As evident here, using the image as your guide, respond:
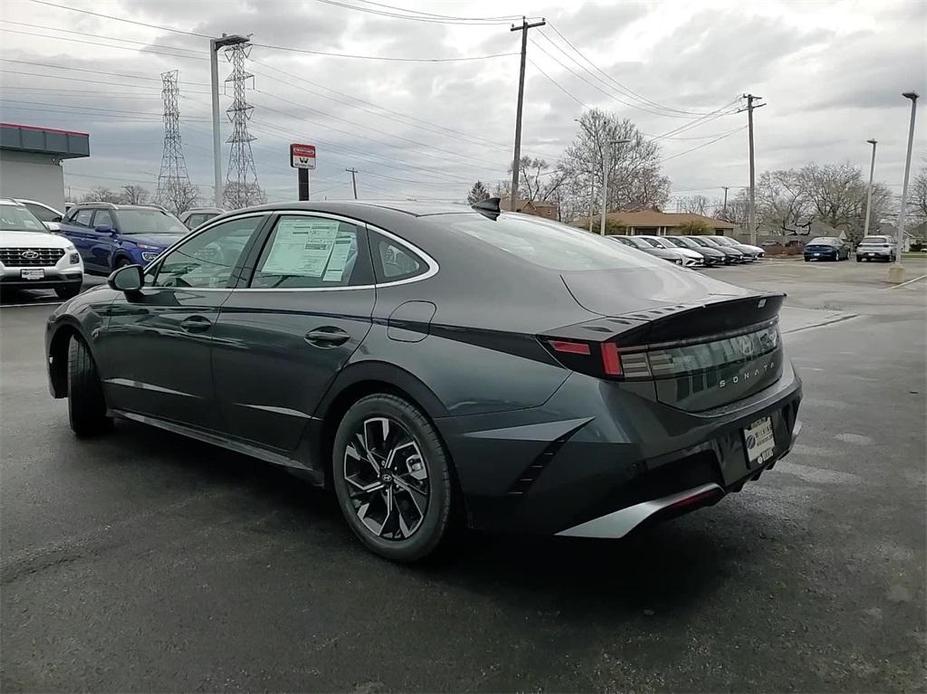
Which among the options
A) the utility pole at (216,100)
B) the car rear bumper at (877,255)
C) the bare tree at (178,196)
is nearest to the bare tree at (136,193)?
the bare tree at (178,196)

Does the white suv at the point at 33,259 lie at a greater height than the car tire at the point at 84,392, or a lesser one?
greater

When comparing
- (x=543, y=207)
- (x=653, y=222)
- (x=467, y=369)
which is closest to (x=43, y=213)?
(x=467, y=369)

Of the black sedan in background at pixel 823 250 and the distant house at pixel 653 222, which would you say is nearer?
the black sedan in background at pixel 823 250

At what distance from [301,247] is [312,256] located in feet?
0.36

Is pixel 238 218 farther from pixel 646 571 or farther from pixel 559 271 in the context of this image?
pixel 646 571

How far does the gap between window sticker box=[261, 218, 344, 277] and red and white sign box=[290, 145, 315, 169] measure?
31.0ft

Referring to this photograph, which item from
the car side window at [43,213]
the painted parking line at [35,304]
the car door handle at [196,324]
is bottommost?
the painted parking line at [35,304]

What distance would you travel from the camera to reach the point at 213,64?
2317cm

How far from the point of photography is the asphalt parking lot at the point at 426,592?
227 centimetres

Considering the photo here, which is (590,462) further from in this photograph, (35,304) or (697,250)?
(697,250)

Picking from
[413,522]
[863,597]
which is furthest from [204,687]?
[863,597]

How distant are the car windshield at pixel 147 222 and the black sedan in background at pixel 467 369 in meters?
11.3

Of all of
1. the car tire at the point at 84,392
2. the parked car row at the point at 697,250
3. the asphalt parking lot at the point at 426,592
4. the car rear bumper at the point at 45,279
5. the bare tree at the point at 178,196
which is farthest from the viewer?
the bare tree at the point at 178,196

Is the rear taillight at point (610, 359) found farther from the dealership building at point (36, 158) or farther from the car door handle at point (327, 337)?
the dealership building at point (36, 158)
